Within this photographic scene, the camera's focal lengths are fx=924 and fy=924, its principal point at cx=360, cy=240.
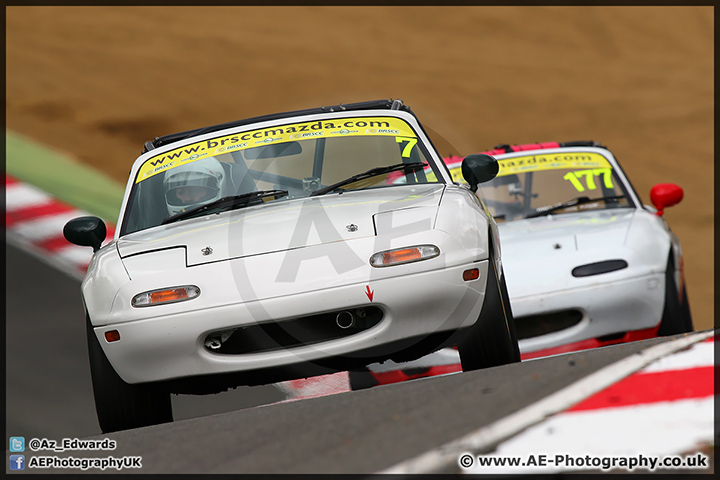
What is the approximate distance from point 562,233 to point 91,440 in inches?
143

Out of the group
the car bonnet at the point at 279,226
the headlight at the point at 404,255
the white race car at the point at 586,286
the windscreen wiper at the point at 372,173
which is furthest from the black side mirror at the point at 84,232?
the headlight at the point at 404,255

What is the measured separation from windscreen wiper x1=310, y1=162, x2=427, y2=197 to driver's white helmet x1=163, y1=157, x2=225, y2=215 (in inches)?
23.4

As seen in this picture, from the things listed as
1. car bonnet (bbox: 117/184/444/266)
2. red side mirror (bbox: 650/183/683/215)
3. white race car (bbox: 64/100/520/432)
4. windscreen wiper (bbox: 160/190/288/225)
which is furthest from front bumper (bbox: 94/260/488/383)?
red side mirror (bbox: 650/183/683/215)

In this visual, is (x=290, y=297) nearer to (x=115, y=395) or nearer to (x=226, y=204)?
(x=115, y=395)

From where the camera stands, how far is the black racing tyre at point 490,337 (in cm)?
392

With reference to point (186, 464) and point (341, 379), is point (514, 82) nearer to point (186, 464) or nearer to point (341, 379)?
point (341, 379)

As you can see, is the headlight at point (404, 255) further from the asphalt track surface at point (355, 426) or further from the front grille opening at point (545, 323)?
the front grille opening at point (545, 323)

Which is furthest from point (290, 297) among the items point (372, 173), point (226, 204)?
point (372, 173)

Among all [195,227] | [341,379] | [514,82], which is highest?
[514,82]

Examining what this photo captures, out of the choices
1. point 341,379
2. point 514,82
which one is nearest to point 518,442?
point 341,379

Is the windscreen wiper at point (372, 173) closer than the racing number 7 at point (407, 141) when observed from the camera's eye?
Yes

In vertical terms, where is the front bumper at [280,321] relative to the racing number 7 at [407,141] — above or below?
below

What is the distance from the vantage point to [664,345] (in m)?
3.38

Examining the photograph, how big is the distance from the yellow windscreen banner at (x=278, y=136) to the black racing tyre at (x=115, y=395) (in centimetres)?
131
